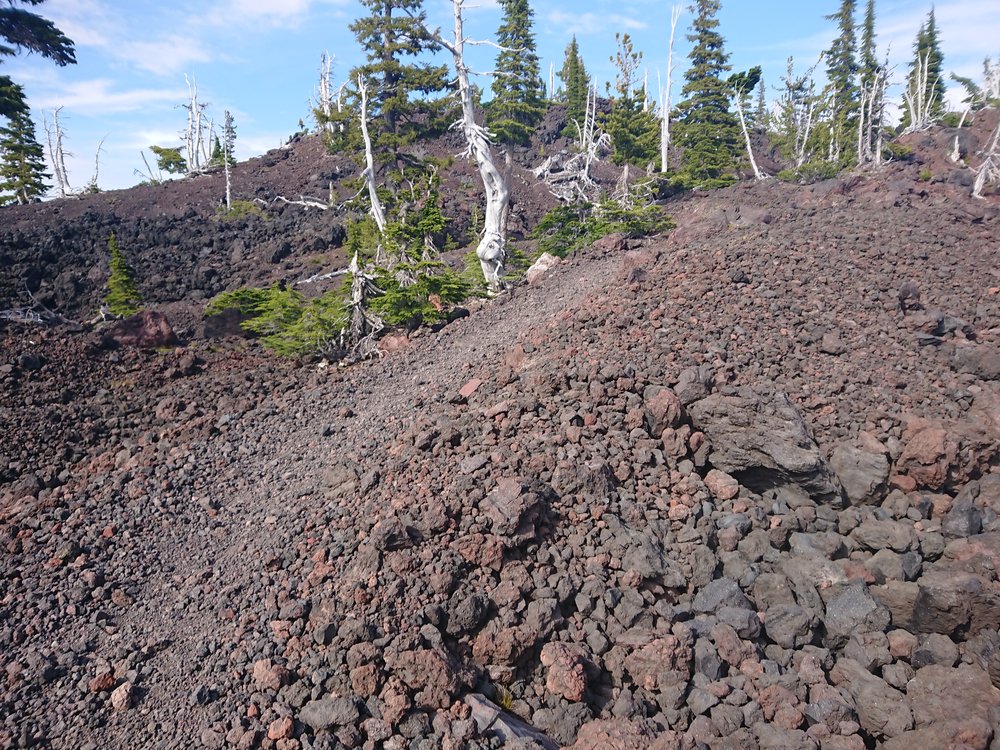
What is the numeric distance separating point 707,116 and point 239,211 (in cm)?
2193

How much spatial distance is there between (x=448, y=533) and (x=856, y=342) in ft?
20.3

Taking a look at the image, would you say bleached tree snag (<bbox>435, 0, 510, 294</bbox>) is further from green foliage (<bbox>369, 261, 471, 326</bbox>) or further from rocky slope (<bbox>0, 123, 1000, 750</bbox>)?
rocky slope (<bbox>0, 123, 1000, 750</bbox>)

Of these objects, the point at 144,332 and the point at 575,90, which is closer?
the point at 144,332

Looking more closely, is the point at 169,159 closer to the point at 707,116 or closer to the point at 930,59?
the point at 707,116

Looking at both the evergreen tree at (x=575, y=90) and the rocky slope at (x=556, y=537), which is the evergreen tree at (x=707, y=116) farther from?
the rocky slope at (x=556, y=537)

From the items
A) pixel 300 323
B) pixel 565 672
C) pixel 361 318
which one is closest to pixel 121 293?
pixel 300 323

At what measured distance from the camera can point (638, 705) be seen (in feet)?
13.1

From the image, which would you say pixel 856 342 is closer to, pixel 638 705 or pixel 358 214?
pixel 638 705

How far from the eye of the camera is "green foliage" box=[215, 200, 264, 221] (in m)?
28.4

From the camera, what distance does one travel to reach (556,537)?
16.9ft

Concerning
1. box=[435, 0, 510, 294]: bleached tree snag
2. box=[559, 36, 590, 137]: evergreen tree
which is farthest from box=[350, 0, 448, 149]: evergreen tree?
box=[559, 36, 590, 137]: evergreen tree

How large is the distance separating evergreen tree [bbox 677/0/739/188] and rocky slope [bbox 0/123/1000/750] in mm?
16342

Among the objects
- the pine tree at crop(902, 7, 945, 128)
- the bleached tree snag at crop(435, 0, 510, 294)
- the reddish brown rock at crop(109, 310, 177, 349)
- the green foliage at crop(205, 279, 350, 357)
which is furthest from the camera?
the pine tree at crop(902, 7, 945, 128)

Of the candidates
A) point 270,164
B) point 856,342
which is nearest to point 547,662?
point 856,342
